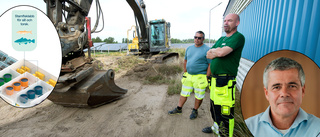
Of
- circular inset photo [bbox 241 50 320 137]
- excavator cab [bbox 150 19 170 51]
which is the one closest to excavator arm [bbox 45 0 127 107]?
circular inset photo [bbox 241 50 320 137]

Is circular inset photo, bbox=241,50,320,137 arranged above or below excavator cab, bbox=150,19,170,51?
below

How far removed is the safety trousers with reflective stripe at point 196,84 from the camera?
3.44 meters

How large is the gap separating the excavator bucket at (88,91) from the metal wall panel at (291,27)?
3.35 metres

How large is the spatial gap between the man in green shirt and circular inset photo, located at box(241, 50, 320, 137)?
1.43 meters

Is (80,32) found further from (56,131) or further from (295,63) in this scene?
(295,63)

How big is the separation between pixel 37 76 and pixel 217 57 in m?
2.11

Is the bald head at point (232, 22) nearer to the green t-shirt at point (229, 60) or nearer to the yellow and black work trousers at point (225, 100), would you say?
the green t-shirt at point (229, 60)

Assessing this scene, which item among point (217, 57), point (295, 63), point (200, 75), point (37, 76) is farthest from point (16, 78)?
point (200, 75)

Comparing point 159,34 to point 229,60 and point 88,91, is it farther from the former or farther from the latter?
point 229,60

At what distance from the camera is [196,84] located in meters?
3.47

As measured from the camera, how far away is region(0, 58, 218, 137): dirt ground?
312 cm

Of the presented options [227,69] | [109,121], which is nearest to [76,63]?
[109,121]

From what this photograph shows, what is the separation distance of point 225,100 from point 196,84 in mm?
1017

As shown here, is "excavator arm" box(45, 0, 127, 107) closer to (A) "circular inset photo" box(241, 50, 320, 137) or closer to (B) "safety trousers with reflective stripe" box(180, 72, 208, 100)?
(B) "safety trousers with reflective stripe" box(180, 72, 208, 100)
